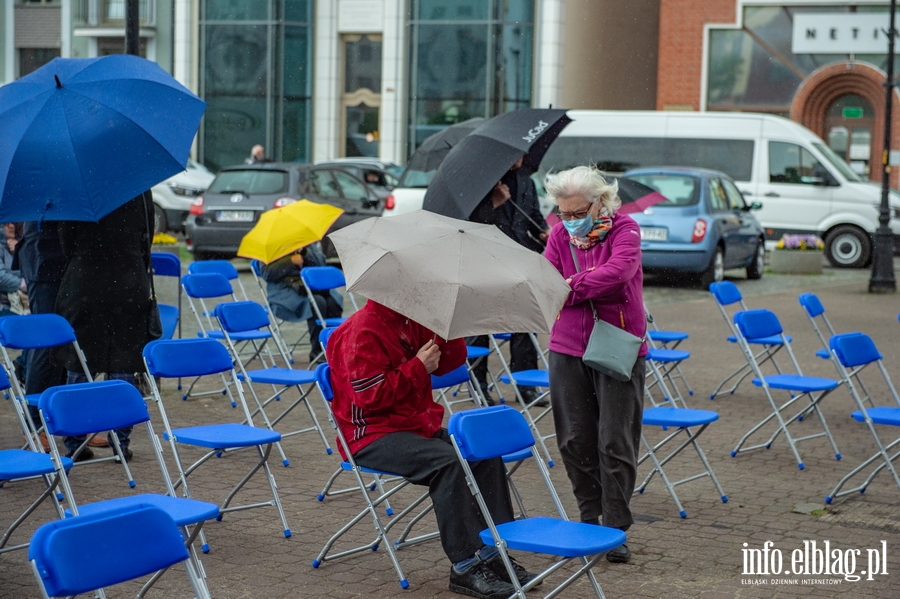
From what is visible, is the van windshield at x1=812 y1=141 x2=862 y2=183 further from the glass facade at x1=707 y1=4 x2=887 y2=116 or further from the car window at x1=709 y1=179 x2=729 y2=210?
the glass facade at x1=707 y1=4 x2=887 y2=116

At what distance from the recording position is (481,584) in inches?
188

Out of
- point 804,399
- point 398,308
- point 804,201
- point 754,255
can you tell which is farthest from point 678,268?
point 398,308

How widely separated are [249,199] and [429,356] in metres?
13.2

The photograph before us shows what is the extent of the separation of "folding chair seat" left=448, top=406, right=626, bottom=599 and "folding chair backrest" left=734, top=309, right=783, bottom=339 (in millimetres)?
3377

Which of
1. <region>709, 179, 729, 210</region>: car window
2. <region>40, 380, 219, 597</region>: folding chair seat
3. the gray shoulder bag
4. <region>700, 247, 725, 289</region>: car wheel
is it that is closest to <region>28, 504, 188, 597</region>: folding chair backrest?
<region>40, 380, 219, 597</region>: folding chair seat

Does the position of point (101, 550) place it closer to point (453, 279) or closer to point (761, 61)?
point (453, 279)

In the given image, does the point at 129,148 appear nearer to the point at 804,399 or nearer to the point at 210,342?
the point at 210,342

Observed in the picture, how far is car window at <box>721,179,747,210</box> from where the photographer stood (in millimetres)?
17625

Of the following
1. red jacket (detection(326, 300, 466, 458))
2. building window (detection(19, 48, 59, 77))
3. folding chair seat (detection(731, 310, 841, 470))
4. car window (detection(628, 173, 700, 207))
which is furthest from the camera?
building window (detection(19, 48, 59, 77))

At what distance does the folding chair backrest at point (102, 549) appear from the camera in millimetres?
3172

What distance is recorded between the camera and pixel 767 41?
30.0 m

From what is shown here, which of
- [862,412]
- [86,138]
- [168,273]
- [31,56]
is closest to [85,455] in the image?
[86,138]

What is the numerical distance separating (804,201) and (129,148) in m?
16.3

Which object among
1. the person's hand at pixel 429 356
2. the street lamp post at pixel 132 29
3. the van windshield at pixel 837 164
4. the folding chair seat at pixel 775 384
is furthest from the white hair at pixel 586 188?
the van windshield at pixel 837 164
